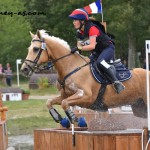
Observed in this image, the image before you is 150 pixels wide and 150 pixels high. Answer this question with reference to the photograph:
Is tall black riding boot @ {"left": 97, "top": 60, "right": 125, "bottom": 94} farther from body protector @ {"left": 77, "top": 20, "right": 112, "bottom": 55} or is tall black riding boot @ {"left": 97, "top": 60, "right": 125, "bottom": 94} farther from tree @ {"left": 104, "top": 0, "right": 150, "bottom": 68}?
tree @ {"left": 104, "top": 0, "right": 150, "bottom": 68}

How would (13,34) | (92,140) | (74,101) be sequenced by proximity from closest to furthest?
(92,140), (74,101), (13,34)

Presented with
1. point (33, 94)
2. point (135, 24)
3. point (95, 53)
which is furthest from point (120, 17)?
point (95, 53)

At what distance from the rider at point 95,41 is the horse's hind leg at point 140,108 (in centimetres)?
71

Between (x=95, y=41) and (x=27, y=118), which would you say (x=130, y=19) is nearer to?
(x=27, y=118)

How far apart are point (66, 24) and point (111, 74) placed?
4404cm

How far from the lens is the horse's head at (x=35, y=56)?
439 inches

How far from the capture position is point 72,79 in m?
11.2

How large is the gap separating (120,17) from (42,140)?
34248mm

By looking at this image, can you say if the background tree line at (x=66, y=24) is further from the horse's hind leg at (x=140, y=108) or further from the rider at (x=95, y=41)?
the rider at (x=95, y=41)

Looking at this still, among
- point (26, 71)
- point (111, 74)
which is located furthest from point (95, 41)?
point (26, 71)

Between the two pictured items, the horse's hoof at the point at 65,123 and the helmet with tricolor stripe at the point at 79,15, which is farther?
the helmet with tricolor stripe at the point at 79,15

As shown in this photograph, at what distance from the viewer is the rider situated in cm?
1121

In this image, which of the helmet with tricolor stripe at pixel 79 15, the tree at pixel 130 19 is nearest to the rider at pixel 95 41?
the helmet with tricolor stripe at pixel 79 15

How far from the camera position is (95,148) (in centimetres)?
967
